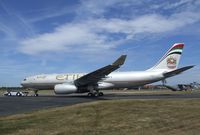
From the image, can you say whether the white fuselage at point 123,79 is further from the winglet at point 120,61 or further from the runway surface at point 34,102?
the runway surface at point 34,102

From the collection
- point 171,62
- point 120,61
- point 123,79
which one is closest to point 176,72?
point 171,62

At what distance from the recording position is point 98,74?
40250 millimetres

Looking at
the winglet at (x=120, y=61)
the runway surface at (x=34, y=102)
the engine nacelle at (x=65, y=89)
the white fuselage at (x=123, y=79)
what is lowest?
the runway surface at (x=34, y=102)

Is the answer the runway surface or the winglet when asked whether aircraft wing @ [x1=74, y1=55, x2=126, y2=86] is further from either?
the runway surface

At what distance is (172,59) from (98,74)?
10820 millimetres

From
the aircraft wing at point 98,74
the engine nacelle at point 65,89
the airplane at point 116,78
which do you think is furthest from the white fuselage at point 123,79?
the engine nacelle at point 65,89

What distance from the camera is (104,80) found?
144 feet

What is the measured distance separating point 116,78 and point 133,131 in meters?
32.4

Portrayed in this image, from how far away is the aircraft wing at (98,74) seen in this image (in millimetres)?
37547

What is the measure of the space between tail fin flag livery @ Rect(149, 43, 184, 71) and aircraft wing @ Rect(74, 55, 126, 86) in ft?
26.0

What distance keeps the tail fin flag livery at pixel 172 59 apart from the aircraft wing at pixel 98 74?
26.0ft

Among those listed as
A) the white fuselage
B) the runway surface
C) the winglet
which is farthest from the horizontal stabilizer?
the winglet

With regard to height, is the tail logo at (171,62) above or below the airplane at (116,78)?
above

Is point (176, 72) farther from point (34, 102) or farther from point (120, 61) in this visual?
point (34, 102)
